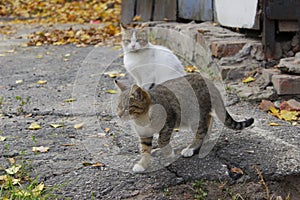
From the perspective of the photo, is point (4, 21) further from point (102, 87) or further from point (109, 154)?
point (109, 154)

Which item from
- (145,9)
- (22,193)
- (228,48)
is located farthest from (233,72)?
(145,9)

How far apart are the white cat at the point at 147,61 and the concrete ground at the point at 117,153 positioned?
40 centimetres

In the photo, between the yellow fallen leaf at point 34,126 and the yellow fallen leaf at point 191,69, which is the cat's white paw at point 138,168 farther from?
the yellow fallen leaf at point 191,69

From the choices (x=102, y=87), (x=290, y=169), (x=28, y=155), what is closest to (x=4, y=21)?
(x=102, y=87)

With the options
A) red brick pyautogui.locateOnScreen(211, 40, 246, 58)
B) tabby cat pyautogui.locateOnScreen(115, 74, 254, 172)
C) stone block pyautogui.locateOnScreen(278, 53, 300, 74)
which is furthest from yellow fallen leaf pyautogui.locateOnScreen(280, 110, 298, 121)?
red brick pyautogui.locateOnScreen(211, 40, 246, 58)

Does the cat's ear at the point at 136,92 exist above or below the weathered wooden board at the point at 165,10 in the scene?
above

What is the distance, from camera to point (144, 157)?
2988mm

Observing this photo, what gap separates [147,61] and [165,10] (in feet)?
10.3

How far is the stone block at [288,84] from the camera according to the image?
4.19 m

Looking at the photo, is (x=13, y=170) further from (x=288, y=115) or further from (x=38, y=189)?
(x=288, y=115)

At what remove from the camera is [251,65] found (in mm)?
4812

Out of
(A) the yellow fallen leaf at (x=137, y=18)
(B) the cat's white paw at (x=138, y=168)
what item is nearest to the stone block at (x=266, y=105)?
(B) the cat's white paw at (x=138, y=168)

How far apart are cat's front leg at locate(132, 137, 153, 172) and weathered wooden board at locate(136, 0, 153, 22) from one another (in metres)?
5.21

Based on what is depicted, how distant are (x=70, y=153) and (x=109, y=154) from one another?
27 cm
